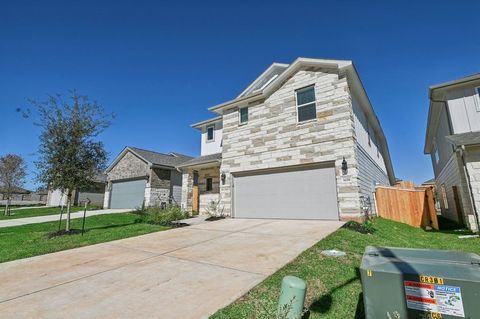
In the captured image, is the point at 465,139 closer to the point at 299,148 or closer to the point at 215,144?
the point at 299,148

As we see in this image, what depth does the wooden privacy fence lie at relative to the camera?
442 inches

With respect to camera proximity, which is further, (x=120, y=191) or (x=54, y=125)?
(x=120, y=191)

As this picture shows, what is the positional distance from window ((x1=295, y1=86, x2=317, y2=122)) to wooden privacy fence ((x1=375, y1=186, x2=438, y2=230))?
5710mm

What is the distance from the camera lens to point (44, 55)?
1089 cm

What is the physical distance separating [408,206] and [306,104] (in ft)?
23.0

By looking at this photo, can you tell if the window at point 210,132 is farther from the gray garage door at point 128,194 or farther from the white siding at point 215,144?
the gray garage door at point 128,194

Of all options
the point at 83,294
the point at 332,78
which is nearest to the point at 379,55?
the point at 332,78

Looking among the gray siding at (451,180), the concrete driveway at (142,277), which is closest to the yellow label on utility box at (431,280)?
the concrete driveway at (142,277)

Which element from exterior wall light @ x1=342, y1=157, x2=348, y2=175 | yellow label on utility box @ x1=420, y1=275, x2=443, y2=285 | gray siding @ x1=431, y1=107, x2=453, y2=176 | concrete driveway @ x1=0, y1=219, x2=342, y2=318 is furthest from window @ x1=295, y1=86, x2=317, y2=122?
yellow label on utility box @ x1=420, y1=275, x2=443, y2=285

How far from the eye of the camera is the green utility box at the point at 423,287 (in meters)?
2.00

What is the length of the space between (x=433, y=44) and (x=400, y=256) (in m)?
12.7

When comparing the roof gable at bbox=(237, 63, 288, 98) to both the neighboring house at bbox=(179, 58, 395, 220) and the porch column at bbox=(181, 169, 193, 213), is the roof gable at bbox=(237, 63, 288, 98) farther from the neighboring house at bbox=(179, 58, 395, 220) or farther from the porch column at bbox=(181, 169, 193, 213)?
the porch column at bbox=(181, 169, 193, 213)

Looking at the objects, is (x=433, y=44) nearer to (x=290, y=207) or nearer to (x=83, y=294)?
(x=290, y=207)

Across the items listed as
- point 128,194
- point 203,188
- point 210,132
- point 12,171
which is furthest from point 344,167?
point 12,171
